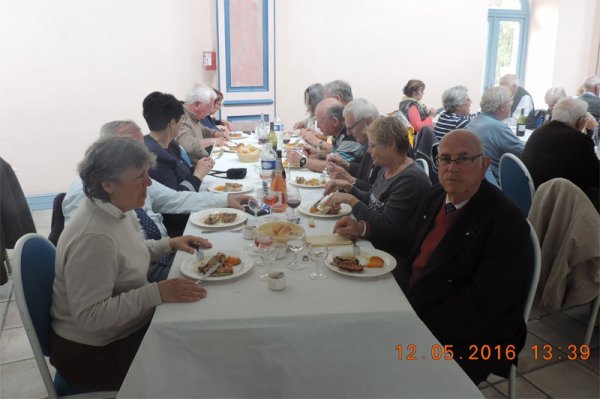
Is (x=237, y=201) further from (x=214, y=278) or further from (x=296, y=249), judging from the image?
(x=214, y=278)

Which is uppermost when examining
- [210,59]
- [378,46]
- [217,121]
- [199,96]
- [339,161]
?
[378,46]

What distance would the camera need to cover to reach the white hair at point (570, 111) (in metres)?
3.16

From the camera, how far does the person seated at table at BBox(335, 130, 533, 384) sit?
5.15 feet

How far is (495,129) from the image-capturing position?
397cm

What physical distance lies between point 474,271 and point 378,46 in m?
5.73

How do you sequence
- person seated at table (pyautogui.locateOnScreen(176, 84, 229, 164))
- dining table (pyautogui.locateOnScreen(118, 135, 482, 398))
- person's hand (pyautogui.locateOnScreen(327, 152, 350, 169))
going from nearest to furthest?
dining table (pyautogui.locateOnScreen(118, 135, 482, 398)) < person's hand (pyautogui.locateOnScreen(327, 152, 350, 169)) < person seated at table (pyautogui.locateOnScreen(176, 84, 229, 164))

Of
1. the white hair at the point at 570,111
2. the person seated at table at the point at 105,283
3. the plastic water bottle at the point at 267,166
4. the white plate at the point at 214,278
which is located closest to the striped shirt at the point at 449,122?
the white hair at the point at 570,111

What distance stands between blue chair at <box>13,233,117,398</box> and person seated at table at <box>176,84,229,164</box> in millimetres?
2613

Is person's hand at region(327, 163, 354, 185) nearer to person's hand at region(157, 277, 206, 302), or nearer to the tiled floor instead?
the tiled floor

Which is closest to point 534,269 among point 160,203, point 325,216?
point 325,216

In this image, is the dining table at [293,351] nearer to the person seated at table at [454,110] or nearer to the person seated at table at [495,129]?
the person seated at table at [495,129]

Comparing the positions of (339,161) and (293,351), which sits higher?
(339,161)

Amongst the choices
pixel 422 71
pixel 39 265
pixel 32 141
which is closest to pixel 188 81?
pixel 32 141

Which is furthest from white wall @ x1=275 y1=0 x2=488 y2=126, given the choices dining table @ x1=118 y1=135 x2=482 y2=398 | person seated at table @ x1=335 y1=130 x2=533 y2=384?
dining table @ x1=118 y1=135 x2=482 y2=398
